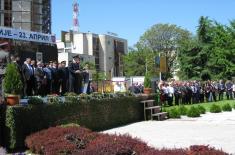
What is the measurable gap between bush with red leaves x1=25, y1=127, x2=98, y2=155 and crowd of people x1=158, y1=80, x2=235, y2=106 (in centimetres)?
1893

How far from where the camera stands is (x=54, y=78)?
65.2ft

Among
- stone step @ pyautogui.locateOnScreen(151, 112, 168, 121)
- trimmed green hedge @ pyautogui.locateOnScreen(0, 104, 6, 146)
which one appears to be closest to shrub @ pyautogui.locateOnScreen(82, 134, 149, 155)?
trimmed green hedge @ pyautogui.locateOnScreen(0, 104, 6, 146)

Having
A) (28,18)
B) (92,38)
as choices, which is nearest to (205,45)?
(28,18)

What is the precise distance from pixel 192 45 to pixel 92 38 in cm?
6453

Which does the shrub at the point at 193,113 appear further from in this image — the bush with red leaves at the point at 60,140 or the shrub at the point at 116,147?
the shrub at the point at 116,147

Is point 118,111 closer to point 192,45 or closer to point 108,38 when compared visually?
point 192,45

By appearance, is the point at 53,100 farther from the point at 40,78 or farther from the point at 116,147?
the point at 116,147

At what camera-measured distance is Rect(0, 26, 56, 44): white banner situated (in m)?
23.3

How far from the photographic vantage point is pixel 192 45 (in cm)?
6362

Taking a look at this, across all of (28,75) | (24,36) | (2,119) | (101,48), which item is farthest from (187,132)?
(101,48)

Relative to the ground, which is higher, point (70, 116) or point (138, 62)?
point (138, 62)

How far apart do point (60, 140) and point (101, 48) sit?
119 m

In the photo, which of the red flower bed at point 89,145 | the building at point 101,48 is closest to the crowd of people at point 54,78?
the red flower bed at point 89,145

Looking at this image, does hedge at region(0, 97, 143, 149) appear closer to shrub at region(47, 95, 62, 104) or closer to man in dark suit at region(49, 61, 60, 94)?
shrub at region(47, 95, 62, 104)
